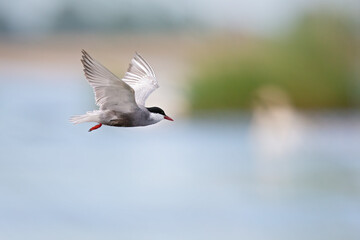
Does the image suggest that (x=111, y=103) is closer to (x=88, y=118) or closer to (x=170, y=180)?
(x=88, y=118)

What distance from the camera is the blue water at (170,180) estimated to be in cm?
1547

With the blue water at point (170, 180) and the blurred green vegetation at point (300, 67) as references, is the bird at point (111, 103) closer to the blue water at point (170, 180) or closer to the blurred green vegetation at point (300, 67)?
the blue water at point (170, 180)

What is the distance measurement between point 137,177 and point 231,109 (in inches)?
131

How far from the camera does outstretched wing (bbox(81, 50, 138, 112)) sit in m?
3.46

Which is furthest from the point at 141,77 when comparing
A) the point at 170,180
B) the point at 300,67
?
the point at 300,67

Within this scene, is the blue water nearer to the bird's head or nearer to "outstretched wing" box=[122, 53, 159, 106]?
"outstretched wing" box=[122, 53, 159, 106]

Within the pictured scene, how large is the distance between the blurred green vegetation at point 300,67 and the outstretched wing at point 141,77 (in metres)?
15.6

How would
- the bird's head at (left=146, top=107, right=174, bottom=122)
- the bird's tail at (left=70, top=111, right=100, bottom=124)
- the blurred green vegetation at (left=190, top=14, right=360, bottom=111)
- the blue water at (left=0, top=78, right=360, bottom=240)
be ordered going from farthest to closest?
the blurred green vegetation at (left=190, top=14, right=360, bottom=111)
the blue water at (left=0, top=78, right=360, bottom=240)
the bird's head at (left=146, top=107, right=174, bottom=122)
the bird's tail at (left=70, top=111, right=100, bottom=124)

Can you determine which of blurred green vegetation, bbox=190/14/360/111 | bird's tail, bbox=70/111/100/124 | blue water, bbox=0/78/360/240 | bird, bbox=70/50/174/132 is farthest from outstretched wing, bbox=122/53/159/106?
blurred green vegetation, bbox=190/14/360/111

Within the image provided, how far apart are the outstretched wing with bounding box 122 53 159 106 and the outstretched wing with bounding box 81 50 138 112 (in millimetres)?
779

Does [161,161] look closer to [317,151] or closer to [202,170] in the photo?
[202,170]

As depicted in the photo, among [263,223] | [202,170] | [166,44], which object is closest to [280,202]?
[263,223]

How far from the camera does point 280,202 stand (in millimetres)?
17500

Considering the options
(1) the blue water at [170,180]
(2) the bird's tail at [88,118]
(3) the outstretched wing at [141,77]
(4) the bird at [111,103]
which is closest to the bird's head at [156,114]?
(4) the bird at [111,103]
